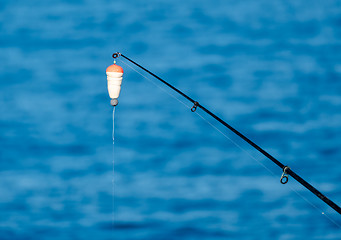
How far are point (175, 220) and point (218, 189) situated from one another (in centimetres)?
49

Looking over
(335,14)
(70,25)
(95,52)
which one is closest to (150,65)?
(95,52)

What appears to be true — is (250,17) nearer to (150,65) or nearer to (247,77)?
(247,77)

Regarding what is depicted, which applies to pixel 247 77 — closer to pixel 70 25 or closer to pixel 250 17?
pixel 250 17

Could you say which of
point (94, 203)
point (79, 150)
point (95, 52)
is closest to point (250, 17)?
point (95, 52)

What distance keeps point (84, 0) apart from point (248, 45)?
5.05 ft

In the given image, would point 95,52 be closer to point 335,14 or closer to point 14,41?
point 14,41

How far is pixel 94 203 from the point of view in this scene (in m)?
4.03

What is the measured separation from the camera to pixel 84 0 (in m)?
4.02

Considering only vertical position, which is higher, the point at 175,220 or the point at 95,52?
the point at 95,52

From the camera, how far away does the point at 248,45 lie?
158 inches

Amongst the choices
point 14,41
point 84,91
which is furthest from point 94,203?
point 14,41

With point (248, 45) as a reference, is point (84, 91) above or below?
below

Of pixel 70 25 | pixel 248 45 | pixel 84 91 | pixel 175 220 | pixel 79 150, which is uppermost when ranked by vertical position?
pixel 70 25

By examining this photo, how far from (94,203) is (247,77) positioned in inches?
70.6
